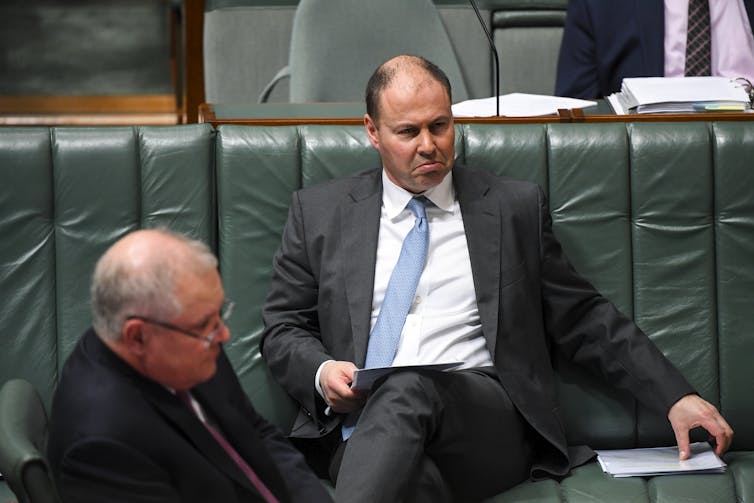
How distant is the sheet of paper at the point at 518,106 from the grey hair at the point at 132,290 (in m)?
1.40

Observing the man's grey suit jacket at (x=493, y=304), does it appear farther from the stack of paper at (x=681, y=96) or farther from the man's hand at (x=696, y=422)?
the stack of paper at (x=681, y=96)

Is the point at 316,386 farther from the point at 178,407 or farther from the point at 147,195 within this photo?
the point at 178,407

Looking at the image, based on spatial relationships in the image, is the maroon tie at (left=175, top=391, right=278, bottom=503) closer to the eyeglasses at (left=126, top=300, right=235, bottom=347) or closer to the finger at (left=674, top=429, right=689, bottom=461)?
the eyeglasses at (left=126, top=300, right=235, bottom=347)

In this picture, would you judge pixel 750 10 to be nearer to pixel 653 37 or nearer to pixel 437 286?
pixel 653 37

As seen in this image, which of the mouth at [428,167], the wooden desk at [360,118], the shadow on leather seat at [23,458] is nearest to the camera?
the shadow on leather seat at [23,458]

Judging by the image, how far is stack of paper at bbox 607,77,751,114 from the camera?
2.73 meters

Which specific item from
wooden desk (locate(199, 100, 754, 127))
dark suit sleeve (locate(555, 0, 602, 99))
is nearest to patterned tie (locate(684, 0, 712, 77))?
dark suit sleeve (locate(555, 0, 602, 99))

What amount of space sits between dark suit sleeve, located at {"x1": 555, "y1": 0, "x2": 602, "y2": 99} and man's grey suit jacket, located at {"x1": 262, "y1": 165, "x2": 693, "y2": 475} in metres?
1.00

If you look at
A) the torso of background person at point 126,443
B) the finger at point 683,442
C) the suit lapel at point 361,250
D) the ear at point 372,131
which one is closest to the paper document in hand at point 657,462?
the finger at point 683,442

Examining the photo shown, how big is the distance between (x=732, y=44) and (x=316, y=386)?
5.58 ft

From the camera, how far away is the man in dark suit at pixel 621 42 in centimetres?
335

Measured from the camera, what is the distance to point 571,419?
2523 mm

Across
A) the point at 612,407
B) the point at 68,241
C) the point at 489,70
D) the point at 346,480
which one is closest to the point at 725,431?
the point at 612,407

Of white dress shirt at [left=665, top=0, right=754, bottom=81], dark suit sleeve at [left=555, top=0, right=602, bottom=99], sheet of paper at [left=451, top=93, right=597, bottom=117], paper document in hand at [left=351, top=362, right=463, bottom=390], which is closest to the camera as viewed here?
paper document in hand at [left=351, top=362, right=463, bottom=390]
